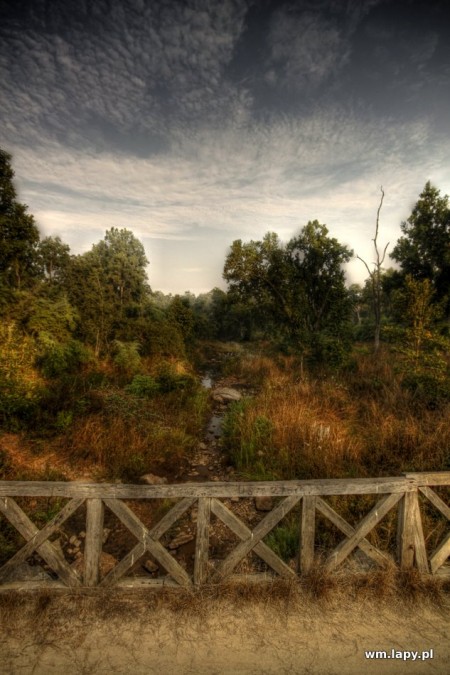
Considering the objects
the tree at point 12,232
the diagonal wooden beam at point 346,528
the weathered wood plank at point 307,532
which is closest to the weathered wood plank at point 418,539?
the diagonal wooden beam at point 346,528

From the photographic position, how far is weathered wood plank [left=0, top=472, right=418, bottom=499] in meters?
2.58

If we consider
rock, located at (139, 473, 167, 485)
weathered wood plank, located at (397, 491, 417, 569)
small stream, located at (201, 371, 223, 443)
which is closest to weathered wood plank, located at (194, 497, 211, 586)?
weathered wood plank, located at (397, 491, 417, 569)

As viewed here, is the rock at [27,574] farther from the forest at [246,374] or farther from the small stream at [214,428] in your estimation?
the small stream at [214,428]

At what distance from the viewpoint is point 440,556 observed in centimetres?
290

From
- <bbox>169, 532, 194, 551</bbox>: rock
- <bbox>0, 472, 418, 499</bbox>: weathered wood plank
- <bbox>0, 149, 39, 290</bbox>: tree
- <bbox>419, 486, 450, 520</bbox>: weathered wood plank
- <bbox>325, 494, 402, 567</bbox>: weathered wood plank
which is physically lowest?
<bbox>169, 532, 194, 551</bbox>: rock

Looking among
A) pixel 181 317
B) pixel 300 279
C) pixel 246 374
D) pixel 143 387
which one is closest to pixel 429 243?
pixel 300 279

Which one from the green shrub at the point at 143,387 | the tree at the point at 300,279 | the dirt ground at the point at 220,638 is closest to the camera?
the dirt ground at the point at 220,638

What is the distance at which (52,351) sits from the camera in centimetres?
868

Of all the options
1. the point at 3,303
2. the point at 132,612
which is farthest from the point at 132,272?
the point at 132,612

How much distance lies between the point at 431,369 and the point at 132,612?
855 cm

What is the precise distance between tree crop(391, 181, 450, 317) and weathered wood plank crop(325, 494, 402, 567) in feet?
59.4

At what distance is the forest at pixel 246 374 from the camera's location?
5.68m

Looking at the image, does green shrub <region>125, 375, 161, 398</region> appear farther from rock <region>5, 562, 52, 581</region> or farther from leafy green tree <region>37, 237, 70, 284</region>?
leafy green tree <region>37, 237, 70, 284</region>

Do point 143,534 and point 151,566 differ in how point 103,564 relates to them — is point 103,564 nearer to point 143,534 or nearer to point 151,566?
point 151,566
